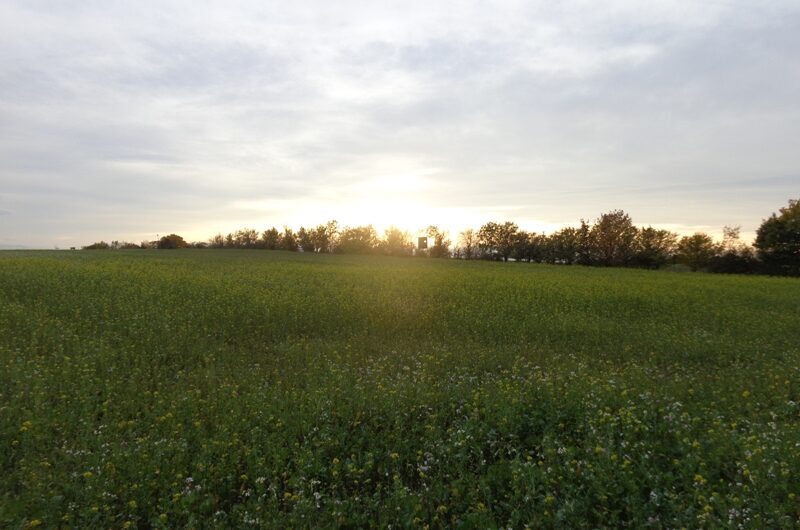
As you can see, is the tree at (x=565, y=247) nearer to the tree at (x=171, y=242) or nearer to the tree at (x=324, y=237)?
the tree at (x=324, y=237)

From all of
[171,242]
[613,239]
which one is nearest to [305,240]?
[171,242]

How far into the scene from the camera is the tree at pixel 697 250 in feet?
196

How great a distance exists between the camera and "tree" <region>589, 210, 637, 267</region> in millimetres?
68562

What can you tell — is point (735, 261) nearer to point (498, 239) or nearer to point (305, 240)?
point (498, 239)

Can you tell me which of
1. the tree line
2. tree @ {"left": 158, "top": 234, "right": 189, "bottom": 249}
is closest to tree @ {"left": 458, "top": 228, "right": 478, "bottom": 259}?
the tree line

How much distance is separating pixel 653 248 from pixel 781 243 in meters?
16.6

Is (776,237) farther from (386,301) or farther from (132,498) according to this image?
(132,498)

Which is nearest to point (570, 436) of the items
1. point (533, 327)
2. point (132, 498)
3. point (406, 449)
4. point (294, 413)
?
point (406, 449)

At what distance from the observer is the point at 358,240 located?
264 ft

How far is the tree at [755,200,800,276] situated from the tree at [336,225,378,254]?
53.7 m

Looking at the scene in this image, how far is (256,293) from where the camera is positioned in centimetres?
1767

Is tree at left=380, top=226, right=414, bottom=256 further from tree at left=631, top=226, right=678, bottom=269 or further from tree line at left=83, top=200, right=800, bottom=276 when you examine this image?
tree at left=631, top=226, right=678, bottom=269

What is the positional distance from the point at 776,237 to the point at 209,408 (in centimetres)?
6412

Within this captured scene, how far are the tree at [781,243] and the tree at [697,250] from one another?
19.2 ft
